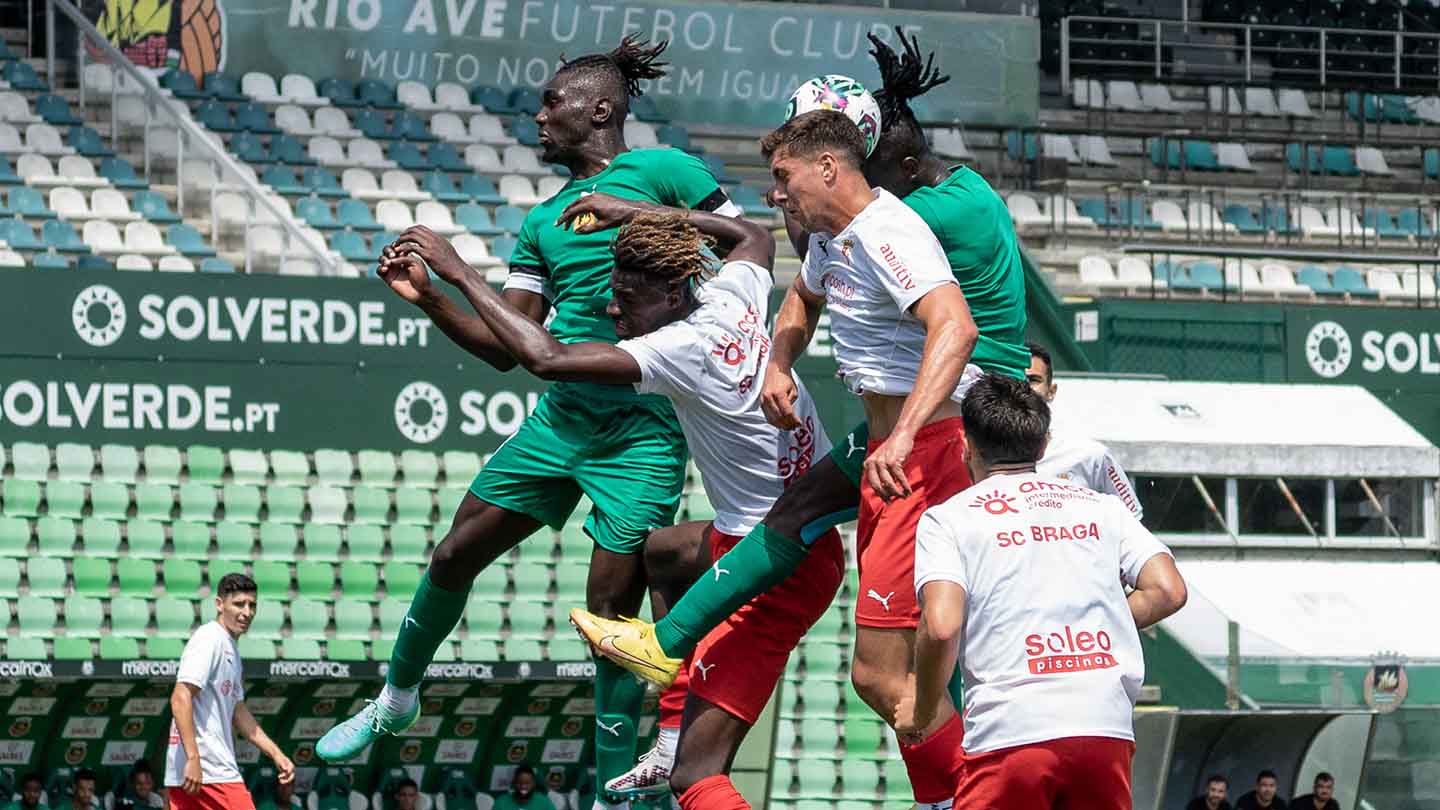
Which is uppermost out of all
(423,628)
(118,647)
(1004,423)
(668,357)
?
(668,357)

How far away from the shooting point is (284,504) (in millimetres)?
14789

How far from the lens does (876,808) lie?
48.0 feet

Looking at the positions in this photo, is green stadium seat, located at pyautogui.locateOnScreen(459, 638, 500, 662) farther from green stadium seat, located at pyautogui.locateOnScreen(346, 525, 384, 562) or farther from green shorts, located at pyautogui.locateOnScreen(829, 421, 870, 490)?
green shorts, located at pyautogui.locateOnScreen(829, 421, 870, 490)

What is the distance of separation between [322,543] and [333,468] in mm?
627

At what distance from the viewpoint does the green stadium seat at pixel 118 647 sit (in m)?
13.5

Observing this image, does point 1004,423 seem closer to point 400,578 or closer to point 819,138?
point 819,138

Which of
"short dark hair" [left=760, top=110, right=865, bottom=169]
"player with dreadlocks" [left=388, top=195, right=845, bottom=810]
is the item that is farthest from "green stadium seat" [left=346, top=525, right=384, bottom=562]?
"short dark hair" [left=760, top=110, right=865, bottom=169]

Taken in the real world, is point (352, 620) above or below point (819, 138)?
below

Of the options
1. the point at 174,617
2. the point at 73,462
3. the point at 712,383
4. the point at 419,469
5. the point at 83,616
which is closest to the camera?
the point at 712,383

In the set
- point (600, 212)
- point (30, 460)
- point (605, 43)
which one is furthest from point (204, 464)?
point (600, 212)

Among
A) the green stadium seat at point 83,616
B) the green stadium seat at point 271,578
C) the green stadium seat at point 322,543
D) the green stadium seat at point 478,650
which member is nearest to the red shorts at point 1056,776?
the green stadium seat at point 478,650

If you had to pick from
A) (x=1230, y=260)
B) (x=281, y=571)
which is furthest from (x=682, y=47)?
(x=281, y=571)

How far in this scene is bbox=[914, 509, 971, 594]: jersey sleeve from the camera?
5.10 metres

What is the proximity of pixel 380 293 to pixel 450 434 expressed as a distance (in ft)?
3.53
